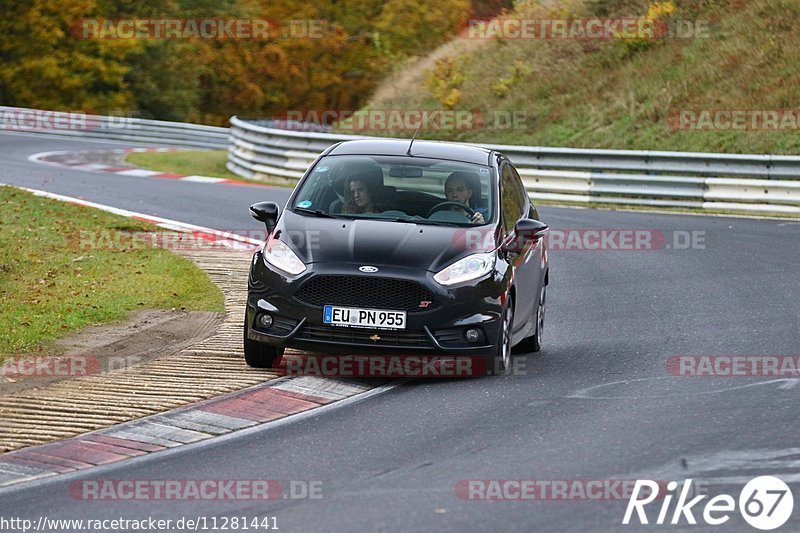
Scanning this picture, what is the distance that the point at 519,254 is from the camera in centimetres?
1084

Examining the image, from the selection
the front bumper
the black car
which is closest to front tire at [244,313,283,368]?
the black car

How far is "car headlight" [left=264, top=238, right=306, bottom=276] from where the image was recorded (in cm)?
993

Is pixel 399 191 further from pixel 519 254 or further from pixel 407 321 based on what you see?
pixel 407 321

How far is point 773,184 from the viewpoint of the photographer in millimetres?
22797

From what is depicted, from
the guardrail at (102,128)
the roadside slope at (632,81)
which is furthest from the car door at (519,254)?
the guardrail at (102,128)

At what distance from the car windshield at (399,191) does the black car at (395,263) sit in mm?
11

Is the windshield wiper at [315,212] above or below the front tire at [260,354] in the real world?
above

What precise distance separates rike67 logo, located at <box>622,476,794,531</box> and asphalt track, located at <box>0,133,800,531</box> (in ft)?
0.21

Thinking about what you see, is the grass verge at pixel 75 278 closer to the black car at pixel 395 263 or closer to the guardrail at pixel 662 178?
the black car at pixel 395 263

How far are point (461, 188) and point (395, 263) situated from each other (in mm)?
1399

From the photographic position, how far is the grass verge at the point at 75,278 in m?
11.9

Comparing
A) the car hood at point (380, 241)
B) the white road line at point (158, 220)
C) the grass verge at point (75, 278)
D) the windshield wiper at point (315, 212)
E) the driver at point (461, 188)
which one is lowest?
the white road line at point (158, 220)

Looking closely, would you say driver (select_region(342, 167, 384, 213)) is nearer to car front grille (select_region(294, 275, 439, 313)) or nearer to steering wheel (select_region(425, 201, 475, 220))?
steering wheel (select_region(425, 201, 475, 220))

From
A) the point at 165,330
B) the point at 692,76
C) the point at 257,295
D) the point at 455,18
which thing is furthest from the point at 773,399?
the point at 455,18
